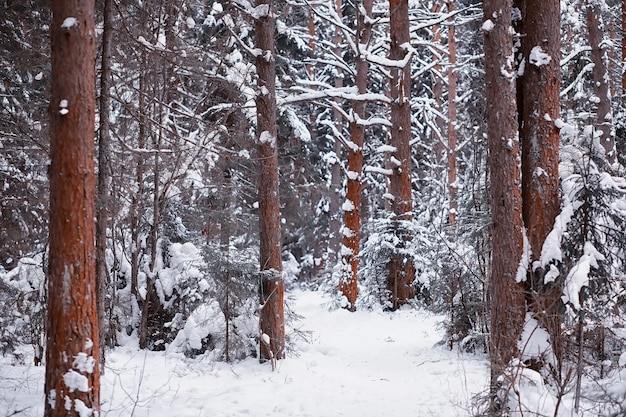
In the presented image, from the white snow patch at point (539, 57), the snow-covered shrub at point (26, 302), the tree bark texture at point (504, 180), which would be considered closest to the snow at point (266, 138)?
the snow-covered shrub at point (26, 302)

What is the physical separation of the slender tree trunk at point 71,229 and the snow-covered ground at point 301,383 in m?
0.94

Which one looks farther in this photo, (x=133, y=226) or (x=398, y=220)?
(x=398, y=220)

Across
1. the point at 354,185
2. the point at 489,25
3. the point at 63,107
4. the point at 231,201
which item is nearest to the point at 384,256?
the point at 354,185

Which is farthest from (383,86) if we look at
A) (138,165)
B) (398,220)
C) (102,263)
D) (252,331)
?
(102,263)

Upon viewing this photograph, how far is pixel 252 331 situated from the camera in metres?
9.93

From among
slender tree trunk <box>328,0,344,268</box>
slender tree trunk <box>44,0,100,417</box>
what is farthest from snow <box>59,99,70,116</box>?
slender tree trunk <box>328,0,344,268</box>

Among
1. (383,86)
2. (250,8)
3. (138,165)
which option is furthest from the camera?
(383,86)

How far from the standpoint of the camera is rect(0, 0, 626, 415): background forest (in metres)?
6.35

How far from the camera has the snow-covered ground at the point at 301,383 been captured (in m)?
6.93

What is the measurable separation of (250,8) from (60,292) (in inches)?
246

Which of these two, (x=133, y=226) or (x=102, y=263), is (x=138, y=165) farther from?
(x=102, y=263)

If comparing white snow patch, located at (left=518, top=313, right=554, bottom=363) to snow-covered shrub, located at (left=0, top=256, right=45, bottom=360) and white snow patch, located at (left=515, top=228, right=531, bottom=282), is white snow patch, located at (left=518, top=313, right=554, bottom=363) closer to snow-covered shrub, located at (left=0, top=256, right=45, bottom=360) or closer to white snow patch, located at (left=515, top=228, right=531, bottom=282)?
white snow patch, located at (left=515, top=228, right=531, bottom=282)

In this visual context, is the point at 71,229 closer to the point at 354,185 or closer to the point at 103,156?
the point at 103,156

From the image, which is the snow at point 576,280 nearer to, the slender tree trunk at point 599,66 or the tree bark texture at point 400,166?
the tree bark texture at point 400,166
